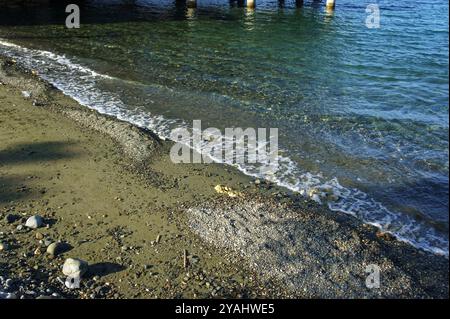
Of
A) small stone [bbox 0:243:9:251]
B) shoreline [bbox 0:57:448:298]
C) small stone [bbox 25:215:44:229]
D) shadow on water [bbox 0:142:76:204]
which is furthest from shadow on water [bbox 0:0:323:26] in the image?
small stone [bbox 0:243:9:251]

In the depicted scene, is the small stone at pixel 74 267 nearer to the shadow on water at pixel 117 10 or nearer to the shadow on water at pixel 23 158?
the shadow on water at pixel 23 158

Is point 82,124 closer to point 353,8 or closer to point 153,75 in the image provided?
point 153,75

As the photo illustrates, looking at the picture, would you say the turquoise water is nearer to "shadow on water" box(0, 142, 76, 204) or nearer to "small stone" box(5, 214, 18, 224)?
"shadow on water" box(0, 142, 76, 204)

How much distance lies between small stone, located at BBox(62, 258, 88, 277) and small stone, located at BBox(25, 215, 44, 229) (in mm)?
1494

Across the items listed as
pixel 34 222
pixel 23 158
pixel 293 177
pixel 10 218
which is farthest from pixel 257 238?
pixel 23 158

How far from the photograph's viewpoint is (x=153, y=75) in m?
17.6

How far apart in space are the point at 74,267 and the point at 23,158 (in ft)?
15.8

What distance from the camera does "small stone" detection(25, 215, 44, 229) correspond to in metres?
7.98

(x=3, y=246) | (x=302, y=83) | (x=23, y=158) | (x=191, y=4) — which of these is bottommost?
(x=3, y=246)

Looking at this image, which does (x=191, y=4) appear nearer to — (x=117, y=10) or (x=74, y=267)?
(x=117, y=10)

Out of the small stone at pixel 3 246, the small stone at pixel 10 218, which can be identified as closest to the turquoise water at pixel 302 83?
the small stone at pixel 10 218

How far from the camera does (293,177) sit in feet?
32.3
